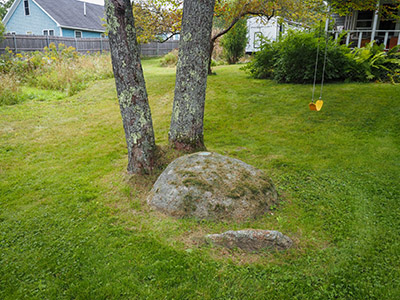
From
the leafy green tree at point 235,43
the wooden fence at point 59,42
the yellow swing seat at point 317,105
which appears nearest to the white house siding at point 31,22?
the wooden fence at point 59,42

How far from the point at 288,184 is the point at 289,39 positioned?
22.2ft

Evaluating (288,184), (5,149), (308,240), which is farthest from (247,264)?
(5,149)

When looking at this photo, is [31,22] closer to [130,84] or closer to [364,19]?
[364,19]

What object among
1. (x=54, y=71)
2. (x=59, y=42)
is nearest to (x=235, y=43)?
(x=54, y=71)

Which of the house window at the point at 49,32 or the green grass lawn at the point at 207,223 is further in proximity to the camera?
the house window at the point at 49,32

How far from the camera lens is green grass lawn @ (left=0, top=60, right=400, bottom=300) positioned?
2627 mm

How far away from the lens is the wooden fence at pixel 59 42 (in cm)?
1595

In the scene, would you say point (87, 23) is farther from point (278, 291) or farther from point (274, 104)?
point (278, 291)

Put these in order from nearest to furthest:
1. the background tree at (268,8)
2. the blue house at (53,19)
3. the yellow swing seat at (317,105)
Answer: the yellow swing seat at (317,105)
the background tree at (268,8)
the blue house at (53,19)

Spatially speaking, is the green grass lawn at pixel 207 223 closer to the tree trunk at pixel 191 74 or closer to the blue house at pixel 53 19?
the tree trunk at pixel 191 74

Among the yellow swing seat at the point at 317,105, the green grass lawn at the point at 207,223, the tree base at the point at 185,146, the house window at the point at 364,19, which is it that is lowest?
the green grass lawn at the point at 207,223

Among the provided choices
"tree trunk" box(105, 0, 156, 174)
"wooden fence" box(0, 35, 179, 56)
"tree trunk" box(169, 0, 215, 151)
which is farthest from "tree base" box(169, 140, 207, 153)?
"wooden fence" box(0, 35, 179, 56)

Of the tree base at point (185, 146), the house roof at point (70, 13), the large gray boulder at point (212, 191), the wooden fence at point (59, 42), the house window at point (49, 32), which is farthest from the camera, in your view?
the house window at point (49, 32)

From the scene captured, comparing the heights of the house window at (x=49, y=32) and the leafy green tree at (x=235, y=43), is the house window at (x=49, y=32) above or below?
above
